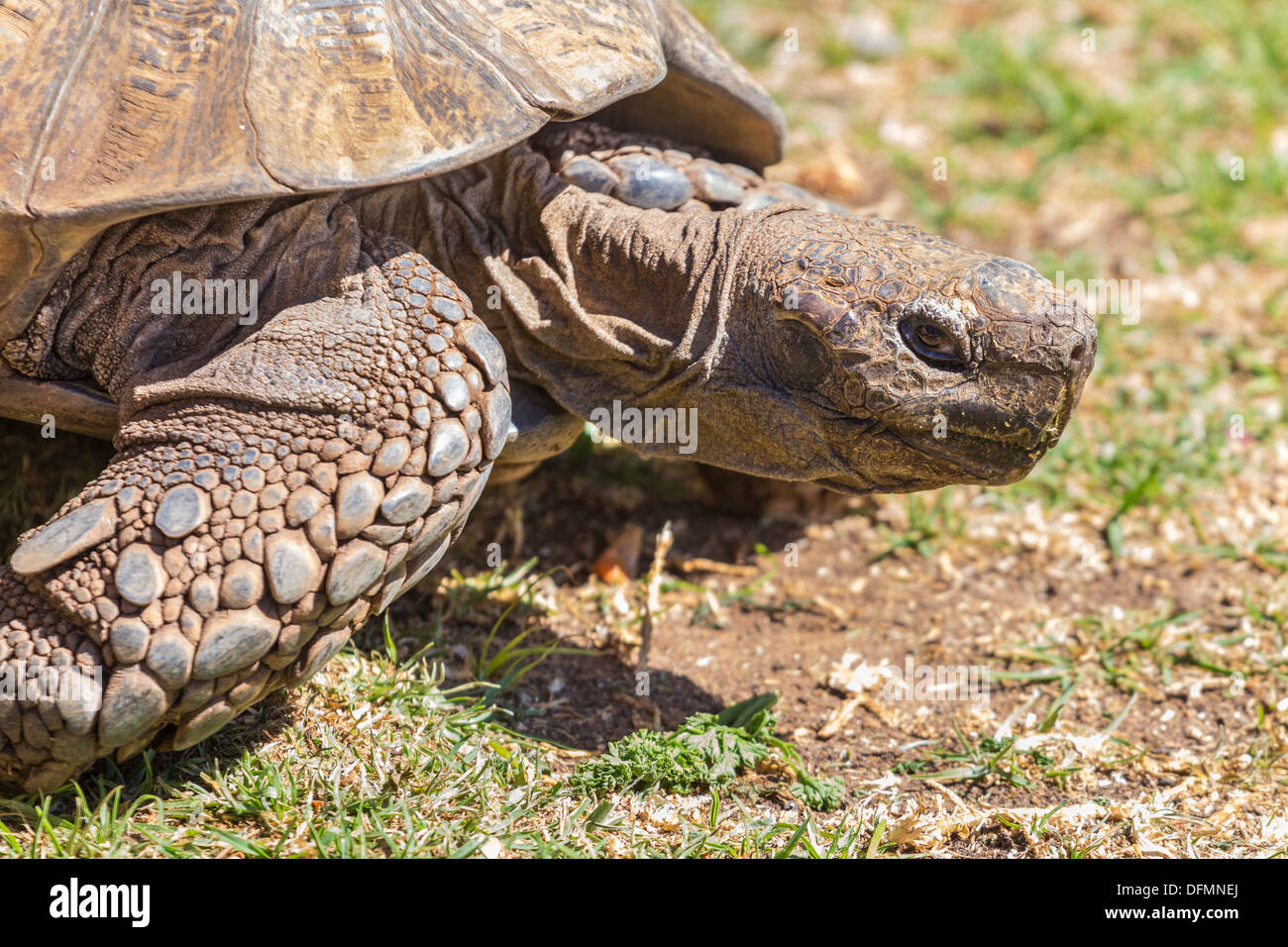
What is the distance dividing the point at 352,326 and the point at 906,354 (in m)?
1.28

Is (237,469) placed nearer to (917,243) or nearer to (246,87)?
(246,87)

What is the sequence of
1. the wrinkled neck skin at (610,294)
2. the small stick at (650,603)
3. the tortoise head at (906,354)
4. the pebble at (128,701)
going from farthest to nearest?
the small stick at (650,603) < the wrinkled neck skin at (610,294) < the tortoise head at (906,354) < the pebble at (128,701)

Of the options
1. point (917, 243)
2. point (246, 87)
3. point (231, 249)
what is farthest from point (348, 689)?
point (917, 243)

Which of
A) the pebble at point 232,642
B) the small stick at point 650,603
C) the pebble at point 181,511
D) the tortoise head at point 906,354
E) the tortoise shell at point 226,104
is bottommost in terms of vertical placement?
the small stick at point 650,603

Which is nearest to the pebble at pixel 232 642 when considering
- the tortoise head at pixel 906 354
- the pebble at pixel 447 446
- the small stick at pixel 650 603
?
the pebble at pixel 447 446

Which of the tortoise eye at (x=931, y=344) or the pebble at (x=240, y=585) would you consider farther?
the tortoise eye at (x=931, y=344)

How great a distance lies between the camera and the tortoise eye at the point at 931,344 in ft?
9.33

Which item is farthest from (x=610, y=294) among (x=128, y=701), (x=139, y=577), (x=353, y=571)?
(x=128, y=701)

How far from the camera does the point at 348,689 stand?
Result: 3.14 m

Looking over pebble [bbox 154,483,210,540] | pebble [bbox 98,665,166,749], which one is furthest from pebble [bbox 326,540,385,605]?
pebble [bbox 98,665,166,749]

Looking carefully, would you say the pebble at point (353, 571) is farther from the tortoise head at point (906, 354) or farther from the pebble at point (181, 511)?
the tortoise head at point (906, 354)
